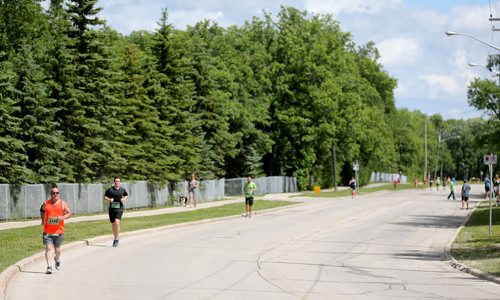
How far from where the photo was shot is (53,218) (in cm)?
1533

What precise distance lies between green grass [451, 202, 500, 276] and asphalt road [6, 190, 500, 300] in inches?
22.9

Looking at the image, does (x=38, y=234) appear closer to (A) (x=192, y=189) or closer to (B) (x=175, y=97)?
(A) (x=192, y=189)

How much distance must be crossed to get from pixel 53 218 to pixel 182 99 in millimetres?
35255

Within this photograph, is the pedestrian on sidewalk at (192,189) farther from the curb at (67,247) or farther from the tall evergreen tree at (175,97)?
the curb at (67,247)

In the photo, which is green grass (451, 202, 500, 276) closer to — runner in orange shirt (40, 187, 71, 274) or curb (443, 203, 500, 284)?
curb (443, 203, 500, 284)

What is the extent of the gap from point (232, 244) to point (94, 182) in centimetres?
1961

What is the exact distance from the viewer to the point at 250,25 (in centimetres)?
7925

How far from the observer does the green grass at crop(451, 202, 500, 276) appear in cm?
1843

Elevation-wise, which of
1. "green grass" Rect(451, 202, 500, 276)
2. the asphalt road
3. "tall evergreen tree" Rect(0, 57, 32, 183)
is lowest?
"green grass" Rect(451, 202, 500, 276)

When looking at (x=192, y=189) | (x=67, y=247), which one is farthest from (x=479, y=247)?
(x=192, y=189)

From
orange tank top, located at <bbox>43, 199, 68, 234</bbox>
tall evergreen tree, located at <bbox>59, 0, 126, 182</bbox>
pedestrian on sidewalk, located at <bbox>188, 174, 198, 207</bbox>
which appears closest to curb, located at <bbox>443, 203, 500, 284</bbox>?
orange tank top, located at <bbox>43, 199, 68, 234</bbox>

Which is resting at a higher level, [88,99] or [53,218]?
[88,99]

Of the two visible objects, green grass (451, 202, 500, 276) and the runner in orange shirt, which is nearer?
the runner in orange shirt

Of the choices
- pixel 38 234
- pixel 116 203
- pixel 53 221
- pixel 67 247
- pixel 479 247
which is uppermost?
pixel 116 203
